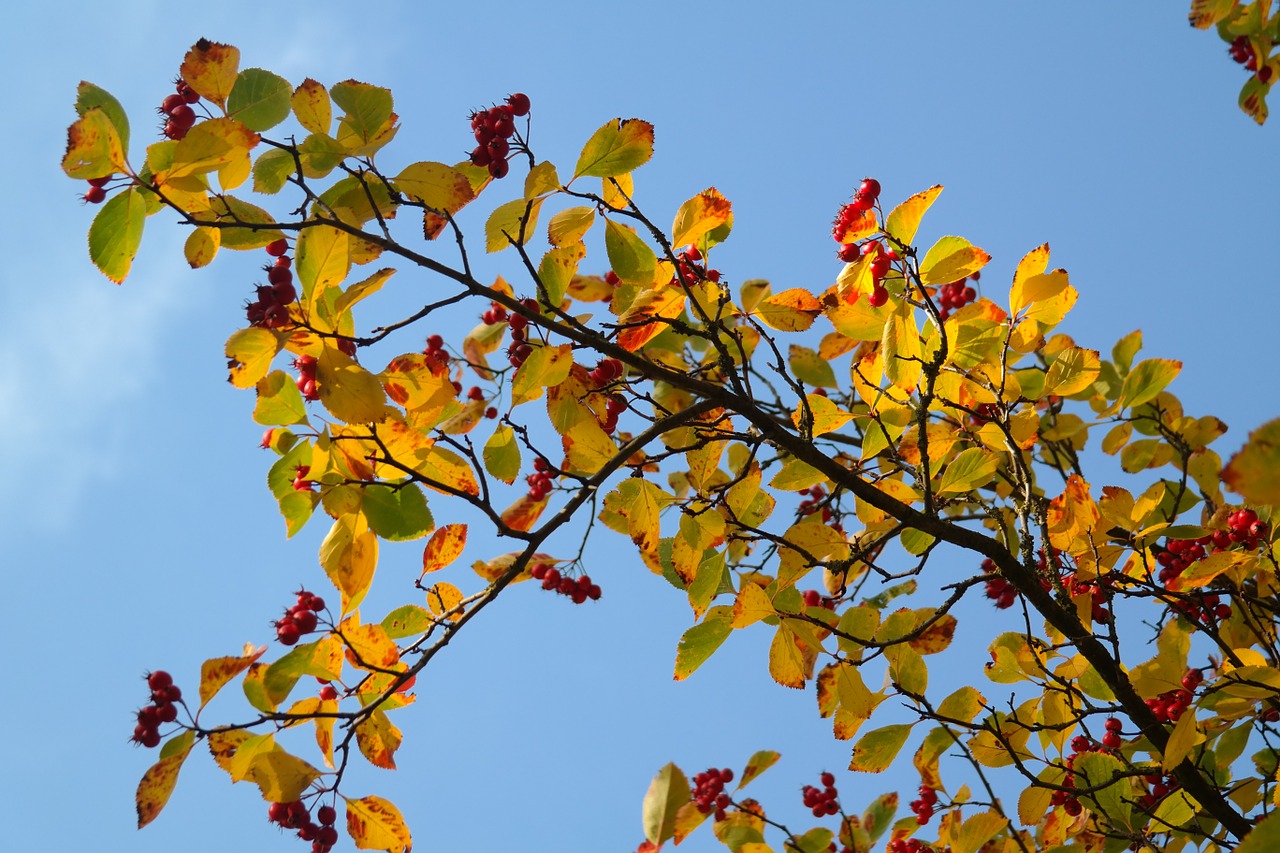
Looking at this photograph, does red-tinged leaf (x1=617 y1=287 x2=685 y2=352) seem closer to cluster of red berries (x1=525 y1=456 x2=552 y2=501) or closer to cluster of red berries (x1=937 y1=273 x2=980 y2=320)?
cluster of red berries (x1=525 y1=456 x2=552 y2=501)

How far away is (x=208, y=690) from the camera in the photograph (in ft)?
6.43

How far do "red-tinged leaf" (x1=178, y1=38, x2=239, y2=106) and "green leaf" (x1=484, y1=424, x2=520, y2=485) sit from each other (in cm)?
90

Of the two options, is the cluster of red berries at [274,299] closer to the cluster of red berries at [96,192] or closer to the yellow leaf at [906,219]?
the cluster of red berries at [96,192]

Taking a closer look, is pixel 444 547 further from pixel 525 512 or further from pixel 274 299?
pixel 274 299

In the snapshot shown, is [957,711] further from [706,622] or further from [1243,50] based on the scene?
[1243,50]

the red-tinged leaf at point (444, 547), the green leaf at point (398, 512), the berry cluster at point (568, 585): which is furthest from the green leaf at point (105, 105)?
the berry cluster at point (568, 585)

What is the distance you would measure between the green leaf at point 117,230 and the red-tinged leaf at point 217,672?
0.82 meters

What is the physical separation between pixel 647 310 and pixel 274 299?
2.59 feet

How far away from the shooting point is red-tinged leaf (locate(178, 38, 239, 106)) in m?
1.90

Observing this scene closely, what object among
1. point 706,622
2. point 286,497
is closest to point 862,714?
point 706,622

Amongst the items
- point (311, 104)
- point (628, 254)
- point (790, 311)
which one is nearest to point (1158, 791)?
point (790, 311)

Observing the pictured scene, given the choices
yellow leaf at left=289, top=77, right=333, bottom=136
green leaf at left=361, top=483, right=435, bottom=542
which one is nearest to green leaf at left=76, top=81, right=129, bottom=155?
yellow leaf at left=289, top=77, right=333, bottom=136

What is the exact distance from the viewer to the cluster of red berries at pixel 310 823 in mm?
2053

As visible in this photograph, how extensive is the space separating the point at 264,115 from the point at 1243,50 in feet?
12.0
